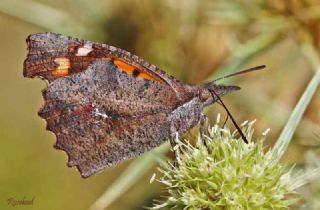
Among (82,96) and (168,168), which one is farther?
(82,96)

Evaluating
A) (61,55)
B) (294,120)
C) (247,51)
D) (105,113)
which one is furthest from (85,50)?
(294,120)

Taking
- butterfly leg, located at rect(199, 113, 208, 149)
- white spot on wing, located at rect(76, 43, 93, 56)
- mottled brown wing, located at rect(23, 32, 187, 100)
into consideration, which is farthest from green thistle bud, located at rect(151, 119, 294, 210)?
white spot on wing, located at rect(76, 43, 93, 56)

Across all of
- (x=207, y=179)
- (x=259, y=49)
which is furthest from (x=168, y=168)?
(x=259, y=49)

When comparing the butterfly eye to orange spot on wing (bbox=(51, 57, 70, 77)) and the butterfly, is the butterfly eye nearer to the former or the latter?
the butterfly

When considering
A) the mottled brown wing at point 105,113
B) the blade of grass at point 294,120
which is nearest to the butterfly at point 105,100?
the mottled brown wing at point 105,113

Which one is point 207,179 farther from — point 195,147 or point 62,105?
point 62,105

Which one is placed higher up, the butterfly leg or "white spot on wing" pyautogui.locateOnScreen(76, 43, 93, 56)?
"white spot on wing" pyautogui.locateOnScreen(76, 43, 93, 56)

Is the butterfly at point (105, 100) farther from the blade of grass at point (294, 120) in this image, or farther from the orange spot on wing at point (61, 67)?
the blade of grass at point (294, 120)
